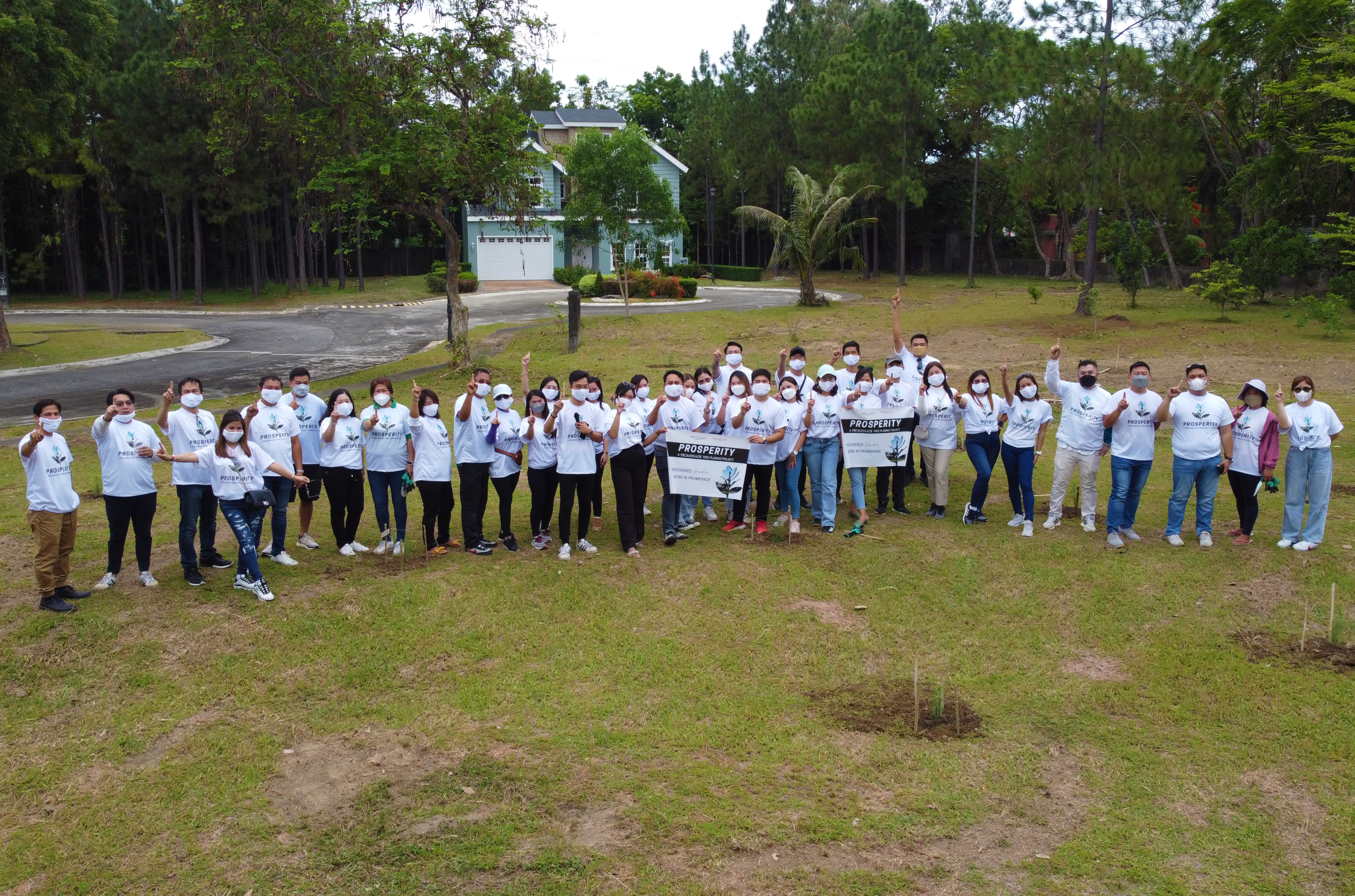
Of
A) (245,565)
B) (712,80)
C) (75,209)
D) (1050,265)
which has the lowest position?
(245,565)

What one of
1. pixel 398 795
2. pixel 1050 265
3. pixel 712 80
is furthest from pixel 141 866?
pixel 712 80

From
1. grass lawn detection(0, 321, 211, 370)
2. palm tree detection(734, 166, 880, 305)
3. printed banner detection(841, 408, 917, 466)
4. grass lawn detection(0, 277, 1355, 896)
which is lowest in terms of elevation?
grass lawn detection(0, 277, 1355, 896)

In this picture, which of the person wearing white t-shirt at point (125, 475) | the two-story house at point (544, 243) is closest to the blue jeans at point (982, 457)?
the person wearing white t-shirt at point (125, 475)

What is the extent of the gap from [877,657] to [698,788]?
256 centimetres

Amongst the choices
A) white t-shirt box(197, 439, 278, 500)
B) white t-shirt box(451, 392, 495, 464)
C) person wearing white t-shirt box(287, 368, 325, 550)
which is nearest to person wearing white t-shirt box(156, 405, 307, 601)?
white t-shirt box(197, 439, 278, 500)

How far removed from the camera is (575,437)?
10.0 meters

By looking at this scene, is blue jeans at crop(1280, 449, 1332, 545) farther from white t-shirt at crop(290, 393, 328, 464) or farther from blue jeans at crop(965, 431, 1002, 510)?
white t-shirt at crop(290, 393, 328, 464)

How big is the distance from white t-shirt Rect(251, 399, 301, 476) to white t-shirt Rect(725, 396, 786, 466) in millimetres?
Result: 4415

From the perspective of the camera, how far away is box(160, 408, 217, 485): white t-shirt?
29.7 feet

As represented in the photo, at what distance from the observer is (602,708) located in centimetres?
733

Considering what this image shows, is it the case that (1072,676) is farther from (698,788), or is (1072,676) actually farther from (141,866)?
(141,866)

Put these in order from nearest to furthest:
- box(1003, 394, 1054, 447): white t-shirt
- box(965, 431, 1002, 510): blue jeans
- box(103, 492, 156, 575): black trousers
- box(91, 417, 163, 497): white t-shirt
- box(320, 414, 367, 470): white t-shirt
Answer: box(91, 417, 163, 497): white t-shirt → box(103, 492, 156, 575): black trousers → box(320, 414, 367, 470): white t-shirt → box(1003, 394, 1054, 447): white t-shirt → box(965, 431, 1002, 510): blue jeans

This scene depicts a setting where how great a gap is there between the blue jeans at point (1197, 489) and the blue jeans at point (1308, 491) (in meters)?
0.67

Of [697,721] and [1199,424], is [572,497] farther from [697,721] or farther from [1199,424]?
[1199,424]
